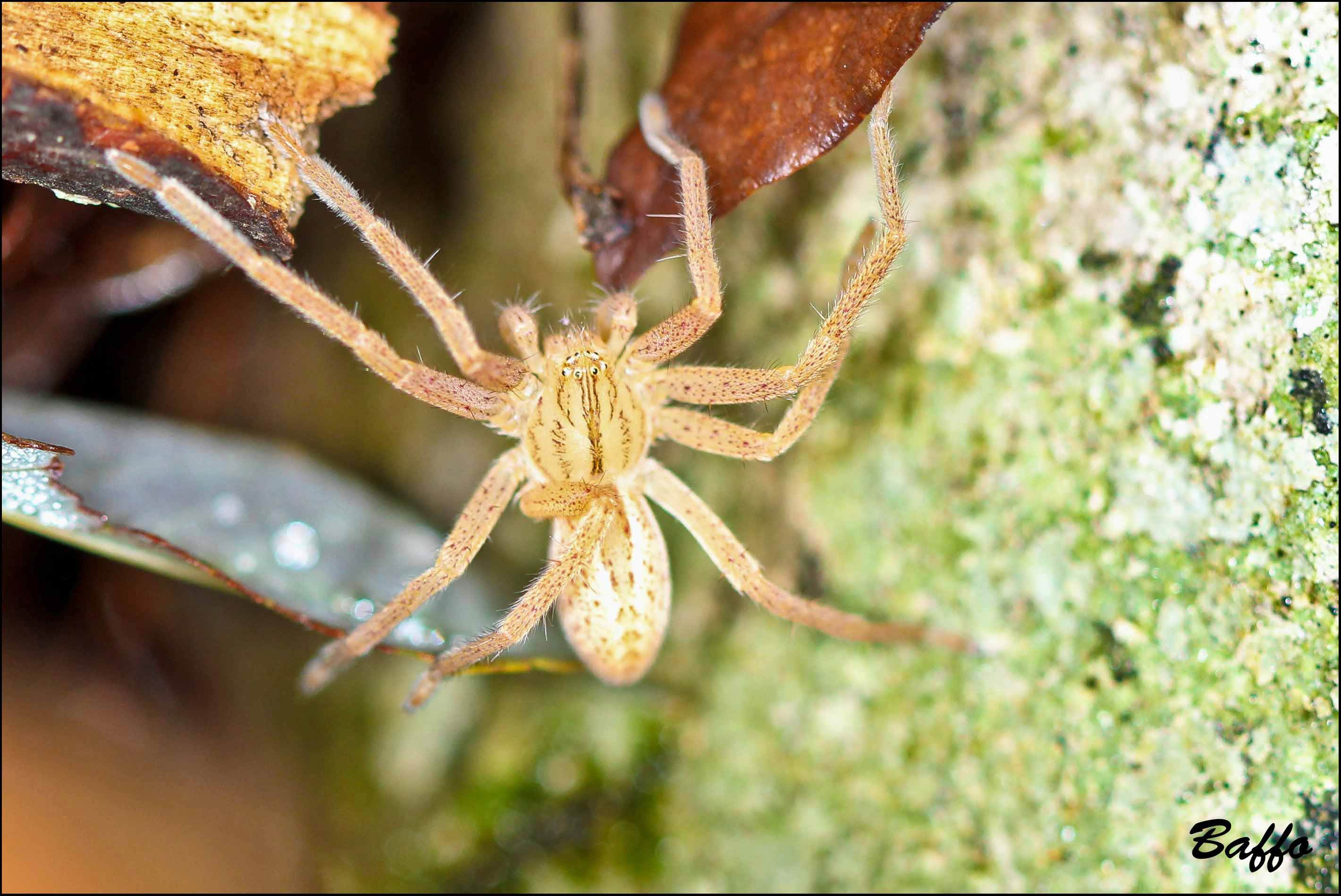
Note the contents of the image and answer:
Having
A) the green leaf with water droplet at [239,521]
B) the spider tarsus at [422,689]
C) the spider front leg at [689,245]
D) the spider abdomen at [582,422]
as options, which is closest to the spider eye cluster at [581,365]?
the spider abdomen at [582,422]

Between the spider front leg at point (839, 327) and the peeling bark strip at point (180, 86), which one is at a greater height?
the peeling bark strip at point (180, 86)

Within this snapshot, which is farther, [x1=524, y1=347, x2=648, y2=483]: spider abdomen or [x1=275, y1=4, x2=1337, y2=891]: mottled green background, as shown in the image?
[x1=524, y1=347, x2=648, y2=483]: spider abdomen

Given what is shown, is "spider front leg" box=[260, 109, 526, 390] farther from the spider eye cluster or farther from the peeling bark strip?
the spider eye cluster

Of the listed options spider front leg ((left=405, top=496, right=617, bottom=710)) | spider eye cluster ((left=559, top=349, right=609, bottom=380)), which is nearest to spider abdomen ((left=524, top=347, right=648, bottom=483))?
spider eye cluster ((left=559, top=349, right=609, bottom=380))

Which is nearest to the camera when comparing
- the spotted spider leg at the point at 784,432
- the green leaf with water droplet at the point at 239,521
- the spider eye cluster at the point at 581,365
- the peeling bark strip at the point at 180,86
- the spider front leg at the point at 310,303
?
the peeling bark strip at the point at 180,86

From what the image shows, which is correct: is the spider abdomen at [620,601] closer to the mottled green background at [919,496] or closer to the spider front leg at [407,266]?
the mottled green background at [919,496]

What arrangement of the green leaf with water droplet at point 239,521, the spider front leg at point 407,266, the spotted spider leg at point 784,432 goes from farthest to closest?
1. the spotted spider leg at point 784,432
2. the green leaf with water droplet at point 239,521
3. the spider front leg at point 407,266

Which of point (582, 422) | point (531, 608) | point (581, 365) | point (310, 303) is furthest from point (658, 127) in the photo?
point (531, 608)
